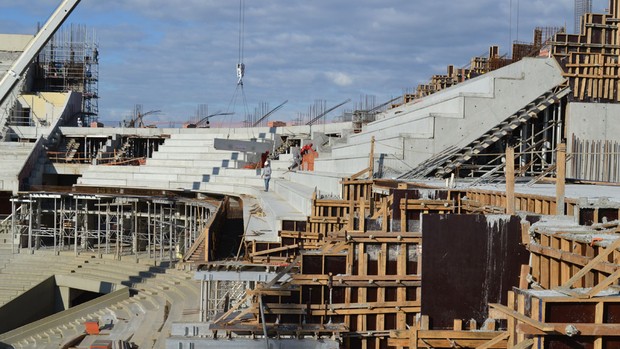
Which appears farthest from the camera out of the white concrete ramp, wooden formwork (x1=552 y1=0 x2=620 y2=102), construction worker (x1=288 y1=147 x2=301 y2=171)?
the white concrete ramp

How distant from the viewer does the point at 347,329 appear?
44.9ft

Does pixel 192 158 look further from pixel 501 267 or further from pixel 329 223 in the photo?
pixel 501 267

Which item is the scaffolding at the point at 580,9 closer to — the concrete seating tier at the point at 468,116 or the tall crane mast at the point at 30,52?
the concrete seating tier at the point at 468,116

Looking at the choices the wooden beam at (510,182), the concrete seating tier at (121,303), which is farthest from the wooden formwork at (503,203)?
the concrete seating tier at (121,303)

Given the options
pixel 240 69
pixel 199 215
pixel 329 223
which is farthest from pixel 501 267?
pixel 240 69

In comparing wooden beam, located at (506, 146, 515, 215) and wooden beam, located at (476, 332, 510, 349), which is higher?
wooden beam, located at (506, 146, 515, 215)

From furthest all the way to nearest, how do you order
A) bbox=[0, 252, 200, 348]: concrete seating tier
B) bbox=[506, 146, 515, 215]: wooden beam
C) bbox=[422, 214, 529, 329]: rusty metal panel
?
1. bbox=[0, 252, 200, 348]: concrete seating tier
2. bbox=[506, 146, 515, 215]: wooden beam
3. bbox=[422, 214, 529, 329]: rusty metal panel

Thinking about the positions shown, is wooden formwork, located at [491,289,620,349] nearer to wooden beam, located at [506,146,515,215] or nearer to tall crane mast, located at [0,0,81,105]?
wooden beam, located at [506,146,515,215]

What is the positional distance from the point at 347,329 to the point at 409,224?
2821 mm

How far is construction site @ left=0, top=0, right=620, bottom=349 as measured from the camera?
37.1ft

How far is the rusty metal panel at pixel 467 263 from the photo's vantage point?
468 inches

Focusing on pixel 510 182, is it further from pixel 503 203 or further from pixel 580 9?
pixel 580 9

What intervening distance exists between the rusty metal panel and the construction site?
0.02 m

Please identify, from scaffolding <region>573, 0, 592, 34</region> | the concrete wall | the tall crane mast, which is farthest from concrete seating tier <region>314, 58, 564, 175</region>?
the concrete wall
